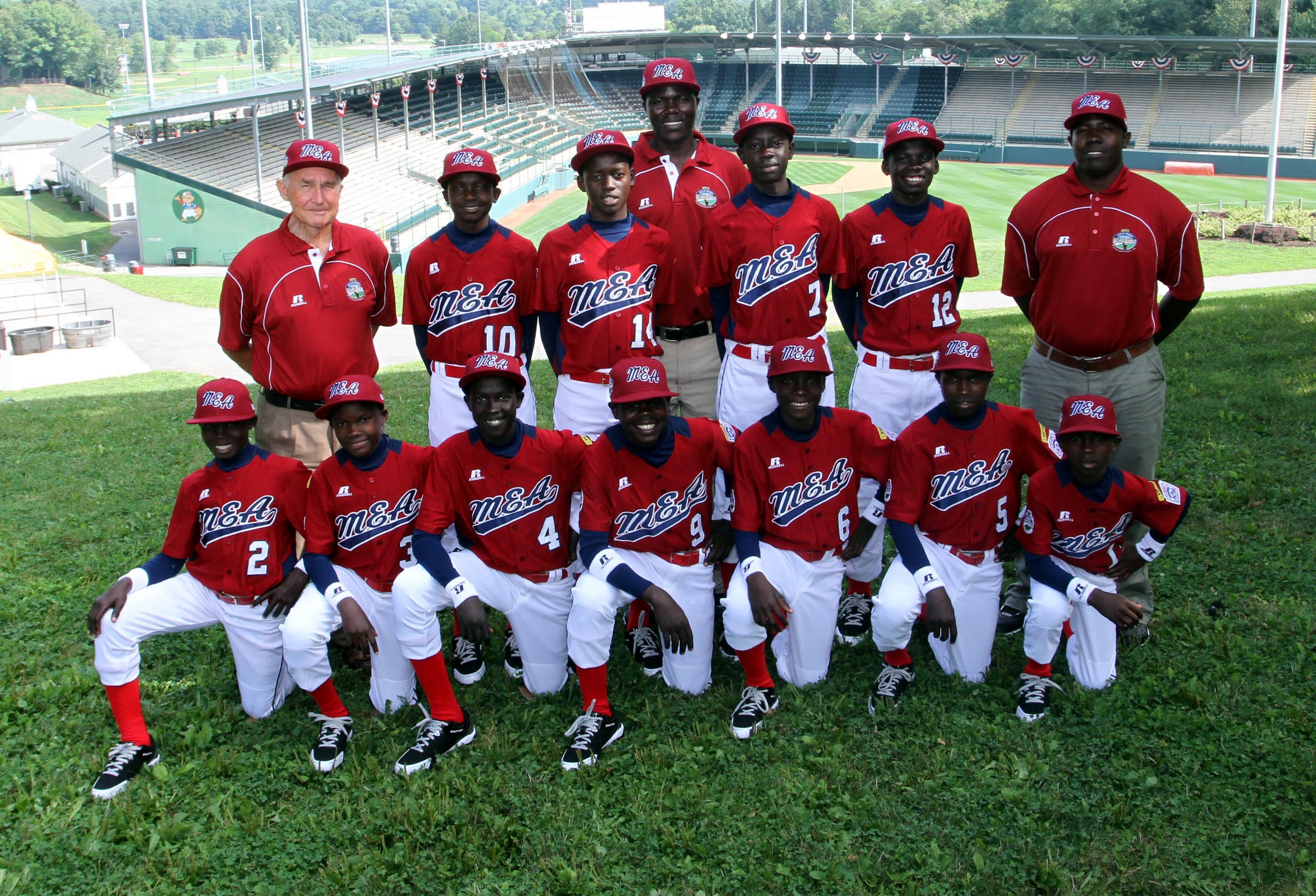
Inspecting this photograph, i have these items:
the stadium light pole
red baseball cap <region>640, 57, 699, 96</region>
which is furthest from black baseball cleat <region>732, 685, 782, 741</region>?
A: the stadium light pole

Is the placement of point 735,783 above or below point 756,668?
below

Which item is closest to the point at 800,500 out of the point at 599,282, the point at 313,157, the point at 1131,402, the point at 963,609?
the point at 963,609

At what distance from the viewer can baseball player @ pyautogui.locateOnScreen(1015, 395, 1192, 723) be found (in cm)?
507

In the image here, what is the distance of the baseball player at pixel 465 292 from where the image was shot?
586 cm

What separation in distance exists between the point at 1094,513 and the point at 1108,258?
1.30m

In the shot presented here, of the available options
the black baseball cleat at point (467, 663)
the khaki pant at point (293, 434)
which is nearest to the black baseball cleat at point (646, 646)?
the black baseball cleat at point (467, 663)

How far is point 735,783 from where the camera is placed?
178 inches

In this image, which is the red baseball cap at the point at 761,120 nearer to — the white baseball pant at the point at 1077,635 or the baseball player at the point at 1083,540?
the baseball player at the point at 1083,540

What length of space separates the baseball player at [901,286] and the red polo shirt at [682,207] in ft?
2.59

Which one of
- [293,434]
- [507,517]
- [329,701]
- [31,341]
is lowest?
[31,341]

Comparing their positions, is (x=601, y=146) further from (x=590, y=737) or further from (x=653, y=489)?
(x=590, y=737)

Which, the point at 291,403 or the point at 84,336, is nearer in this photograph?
the point at 291,403

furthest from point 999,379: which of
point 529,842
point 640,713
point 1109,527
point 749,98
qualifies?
point 749,98

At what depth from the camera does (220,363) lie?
1944cm
